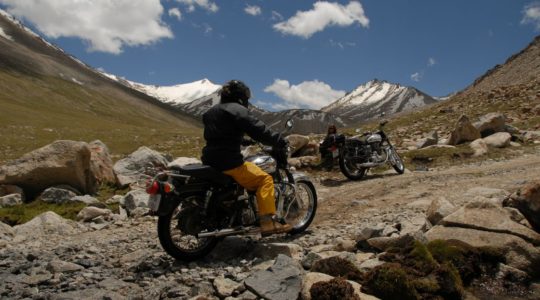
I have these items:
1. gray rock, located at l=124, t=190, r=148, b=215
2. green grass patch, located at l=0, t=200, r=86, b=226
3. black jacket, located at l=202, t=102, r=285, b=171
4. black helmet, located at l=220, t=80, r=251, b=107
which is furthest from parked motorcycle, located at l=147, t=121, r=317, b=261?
green grass patch, located at l=0, t=200, r=86, b=226

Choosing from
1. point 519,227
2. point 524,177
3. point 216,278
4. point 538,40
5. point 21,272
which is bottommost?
point 21,272

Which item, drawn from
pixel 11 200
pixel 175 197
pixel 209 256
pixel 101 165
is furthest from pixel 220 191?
pixel 101 165

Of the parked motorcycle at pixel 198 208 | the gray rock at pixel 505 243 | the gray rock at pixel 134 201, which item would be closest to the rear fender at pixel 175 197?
the parked motorcycle at pixel 198 208

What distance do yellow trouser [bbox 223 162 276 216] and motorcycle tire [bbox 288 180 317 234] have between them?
1.31 m

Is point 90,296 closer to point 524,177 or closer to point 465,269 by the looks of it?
point 465,269

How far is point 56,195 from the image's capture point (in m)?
14.5

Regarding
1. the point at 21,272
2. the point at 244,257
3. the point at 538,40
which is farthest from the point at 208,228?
the point at 538,40

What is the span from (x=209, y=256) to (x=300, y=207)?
7.97ft

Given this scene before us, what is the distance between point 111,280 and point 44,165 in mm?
9457

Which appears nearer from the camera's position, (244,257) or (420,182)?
(244,257)

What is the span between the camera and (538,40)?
260 feet

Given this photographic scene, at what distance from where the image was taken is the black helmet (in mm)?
8250

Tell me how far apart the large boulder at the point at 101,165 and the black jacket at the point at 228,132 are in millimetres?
10288

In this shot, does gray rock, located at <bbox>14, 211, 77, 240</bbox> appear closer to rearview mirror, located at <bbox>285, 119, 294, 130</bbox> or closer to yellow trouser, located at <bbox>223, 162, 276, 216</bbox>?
yellow trouser, located at <bbox>223, 162, 276, 216</bbox>
